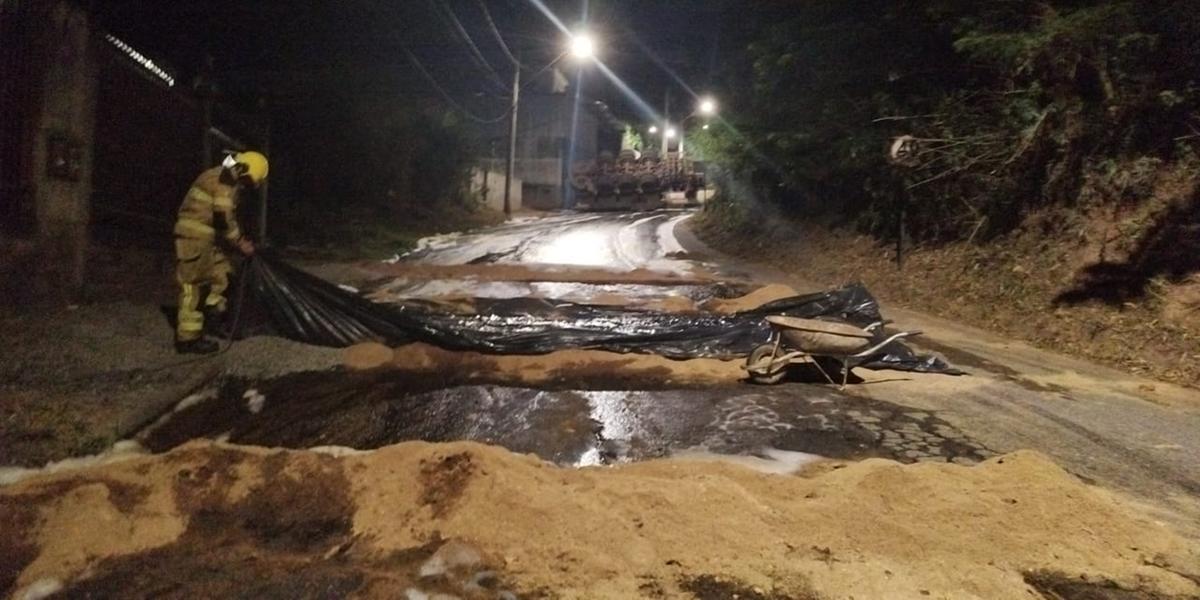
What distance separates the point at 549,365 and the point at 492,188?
83.5 feet

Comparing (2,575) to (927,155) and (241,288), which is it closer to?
(241,288)

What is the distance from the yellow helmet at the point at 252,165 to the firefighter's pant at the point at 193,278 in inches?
25.4

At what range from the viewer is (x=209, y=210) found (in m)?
5.69

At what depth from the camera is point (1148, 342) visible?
6762 mm

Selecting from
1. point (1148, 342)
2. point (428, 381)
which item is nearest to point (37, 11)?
point (428, 381)

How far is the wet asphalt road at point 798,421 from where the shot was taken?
4.13m

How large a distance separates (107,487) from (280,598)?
127cm

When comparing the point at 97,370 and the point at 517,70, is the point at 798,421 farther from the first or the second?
the point at 517,70

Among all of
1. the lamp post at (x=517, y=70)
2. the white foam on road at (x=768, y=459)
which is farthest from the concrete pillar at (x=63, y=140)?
the lamp post at (x=517, y=70)

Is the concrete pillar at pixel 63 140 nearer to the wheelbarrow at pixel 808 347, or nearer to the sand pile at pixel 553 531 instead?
the sand pile at pixel 553 531

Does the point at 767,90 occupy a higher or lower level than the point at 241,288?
higher

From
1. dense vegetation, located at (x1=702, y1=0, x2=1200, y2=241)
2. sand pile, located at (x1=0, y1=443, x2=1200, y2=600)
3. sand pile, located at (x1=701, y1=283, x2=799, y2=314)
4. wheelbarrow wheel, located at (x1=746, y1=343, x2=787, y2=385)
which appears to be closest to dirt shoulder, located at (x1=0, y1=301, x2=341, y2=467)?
sand pile, located at (x1=0, y1=443, x2=1200, y2=600)

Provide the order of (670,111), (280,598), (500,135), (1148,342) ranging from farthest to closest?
(670,111) < (500,135) < (1148,342) < (280,598)

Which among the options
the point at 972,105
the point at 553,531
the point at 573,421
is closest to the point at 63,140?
the point at 573,421
